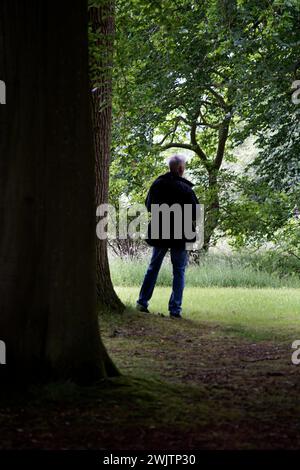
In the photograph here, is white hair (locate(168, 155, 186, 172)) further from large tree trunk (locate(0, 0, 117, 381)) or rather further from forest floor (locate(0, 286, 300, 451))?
large tree trunk (locate(0, 0, 117, 381))

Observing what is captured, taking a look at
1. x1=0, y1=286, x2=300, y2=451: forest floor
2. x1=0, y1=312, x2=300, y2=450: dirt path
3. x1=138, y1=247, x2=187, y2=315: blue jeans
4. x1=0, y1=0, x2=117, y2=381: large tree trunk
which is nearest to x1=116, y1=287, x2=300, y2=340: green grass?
x1=138, y1=247, x2=187, y2=315: blue jeans

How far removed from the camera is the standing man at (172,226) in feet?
31.3

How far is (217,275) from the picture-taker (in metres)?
16.7

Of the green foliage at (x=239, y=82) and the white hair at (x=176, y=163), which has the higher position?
the green foliage at (x=239, y=82)

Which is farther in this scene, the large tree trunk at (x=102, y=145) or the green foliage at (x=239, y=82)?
the green foliage at (x=239, y=82)

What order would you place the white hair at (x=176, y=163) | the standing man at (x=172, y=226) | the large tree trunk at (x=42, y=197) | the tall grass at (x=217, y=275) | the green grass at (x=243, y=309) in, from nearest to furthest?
the large tree trunk at (x=42, y=197) < the green grass at (x=243, y=309) < the standing man at (x=172, y=226) < the white hair at (x=176, y=163) < the tall grass at (x=217, y=275)

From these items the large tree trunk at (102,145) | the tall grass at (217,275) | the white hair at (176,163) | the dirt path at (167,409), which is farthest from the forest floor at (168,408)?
the tall grass at (217,275)

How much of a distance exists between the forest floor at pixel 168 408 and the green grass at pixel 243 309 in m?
1.95

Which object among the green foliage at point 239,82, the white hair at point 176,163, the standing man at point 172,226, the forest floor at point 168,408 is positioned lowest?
the forest floor at point 168,408

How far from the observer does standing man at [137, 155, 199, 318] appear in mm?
9531

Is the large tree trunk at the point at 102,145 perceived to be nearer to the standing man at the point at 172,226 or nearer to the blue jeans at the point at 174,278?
the blue jeans at the point at 174,278
